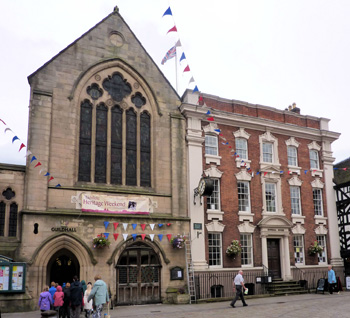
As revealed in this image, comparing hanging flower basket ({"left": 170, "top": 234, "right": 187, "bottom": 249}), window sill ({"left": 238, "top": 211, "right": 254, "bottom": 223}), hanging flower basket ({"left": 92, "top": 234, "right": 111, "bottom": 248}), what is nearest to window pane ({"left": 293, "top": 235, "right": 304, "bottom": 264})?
window sill ({"left": 238, "top": 211, "right": 254, "bottom": 223})

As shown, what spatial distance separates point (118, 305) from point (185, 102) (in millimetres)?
11402

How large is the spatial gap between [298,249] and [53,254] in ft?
48.9

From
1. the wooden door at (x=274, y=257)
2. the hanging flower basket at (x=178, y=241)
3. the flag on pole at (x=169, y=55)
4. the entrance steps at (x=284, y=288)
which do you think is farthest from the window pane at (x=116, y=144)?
the entrance steps at (x=284, y=288)

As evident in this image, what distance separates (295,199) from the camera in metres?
25.8

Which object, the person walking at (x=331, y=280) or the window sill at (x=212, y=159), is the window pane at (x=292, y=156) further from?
the person walking at (x=331, y=280)

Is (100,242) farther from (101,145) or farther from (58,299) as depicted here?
(101,145)

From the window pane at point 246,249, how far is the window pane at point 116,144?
27.0 ft

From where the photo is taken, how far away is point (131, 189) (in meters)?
20.6

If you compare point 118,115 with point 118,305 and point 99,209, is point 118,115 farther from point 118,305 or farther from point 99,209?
point 118,305

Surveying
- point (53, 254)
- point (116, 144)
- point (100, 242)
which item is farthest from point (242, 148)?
point (53, 254)

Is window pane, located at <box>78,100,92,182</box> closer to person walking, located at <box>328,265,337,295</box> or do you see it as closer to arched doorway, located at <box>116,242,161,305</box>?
arched doorway, located at <box>116,242,161,305</box>

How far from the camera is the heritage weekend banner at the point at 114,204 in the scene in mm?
19094

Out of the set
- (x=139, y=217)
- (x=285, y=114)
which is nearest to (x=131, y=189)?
(x=139, y=217)

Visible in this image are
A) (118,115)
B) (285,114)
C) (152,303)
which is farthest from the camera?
(285,114)
